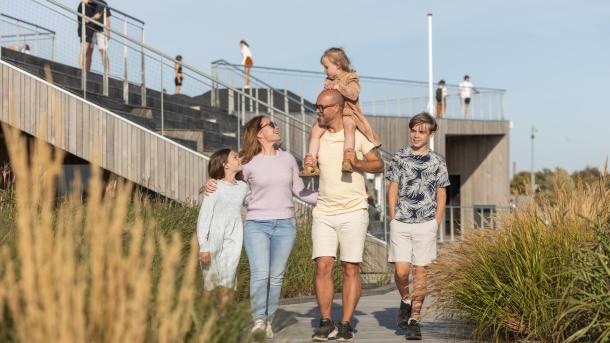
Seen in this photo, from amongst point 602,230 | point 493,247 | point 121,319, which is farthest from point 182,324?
point 493,247

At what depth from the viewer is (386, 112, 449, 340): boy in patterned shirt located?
7.97m

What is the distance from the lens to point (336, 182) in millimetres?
7508

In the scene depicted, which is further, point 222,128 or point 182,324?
point 222,128

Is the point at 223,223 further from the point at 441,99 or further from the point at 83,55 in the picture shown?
the point at 441,99

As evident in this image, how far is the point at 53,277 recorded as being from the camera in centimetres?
353

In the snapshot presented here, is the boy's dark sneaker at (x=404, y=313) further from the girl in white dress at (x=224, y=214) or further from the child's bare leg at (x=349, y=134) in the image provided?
the girl in white dress at (x=224, y=214)

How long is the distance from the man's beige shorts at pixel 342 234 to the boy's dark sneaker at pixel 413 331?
58cm

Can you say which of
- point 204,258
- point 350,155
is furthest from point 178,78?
point 204,258

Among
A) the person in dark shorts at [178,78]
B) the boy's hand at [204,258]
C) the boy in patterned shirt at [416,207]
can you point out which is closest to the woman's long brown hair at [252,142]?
the boy's hand at [204,258]

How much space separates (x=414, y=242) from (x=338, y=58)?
4.79ft

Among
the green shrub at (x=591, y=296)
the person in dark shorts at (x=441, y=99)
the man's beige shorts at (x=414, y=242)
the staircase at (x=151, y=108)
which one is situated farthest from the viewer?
the person in dark shorts at (x=441, y=99)

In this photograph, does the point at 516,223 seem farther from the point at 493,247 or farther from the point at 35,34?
the point at 35,34

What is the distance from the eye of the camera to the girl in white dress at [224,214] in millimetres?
7305

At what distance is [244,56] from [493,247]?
1978 centimetres
